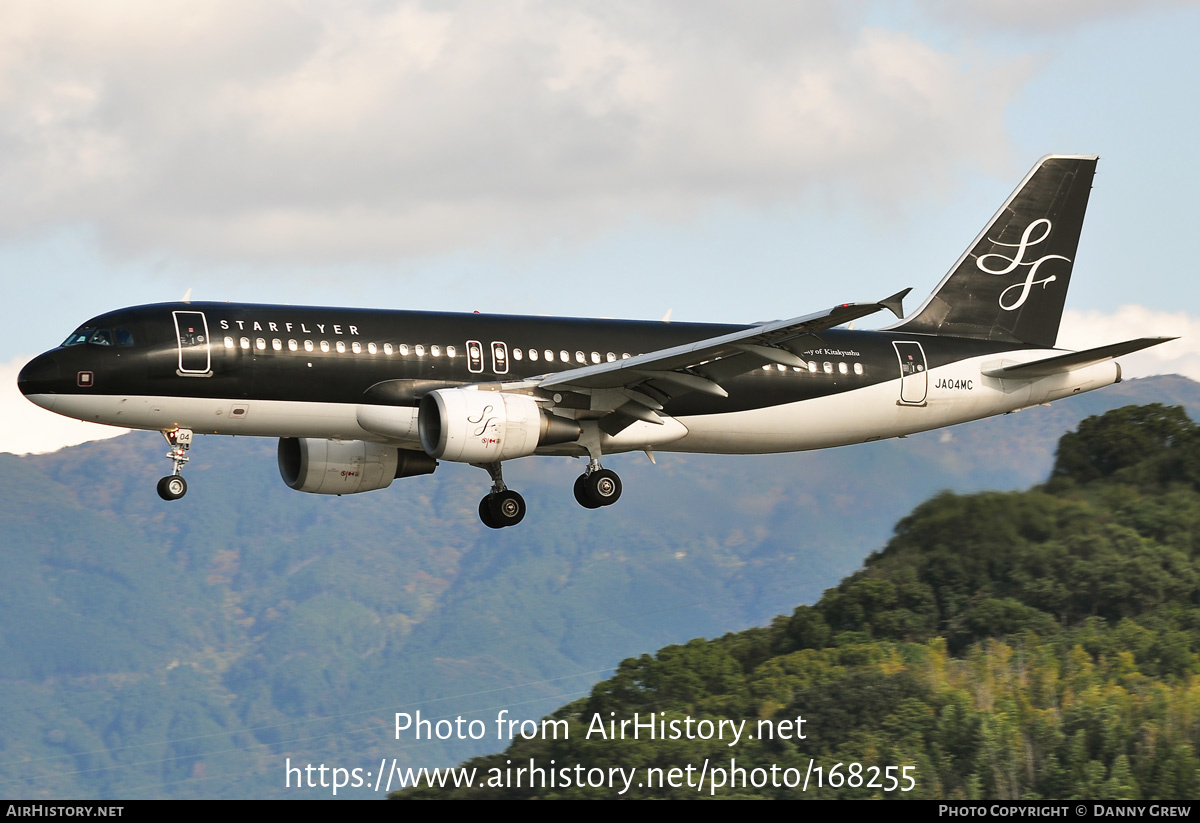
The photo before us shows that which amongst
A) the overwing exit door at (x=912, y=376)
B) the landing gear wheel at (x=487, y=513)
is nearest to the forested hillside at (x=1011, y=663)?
the overwing exit door at (x=912, y=376)

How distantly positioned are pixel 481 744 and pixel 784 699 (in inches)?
4895

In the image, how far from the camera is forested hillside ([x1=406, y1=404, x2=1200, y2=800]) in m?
60.0

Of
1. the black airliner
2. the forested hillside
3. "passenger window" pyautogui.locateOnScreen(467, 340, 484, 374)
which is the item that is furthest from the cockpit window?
the forested hillside

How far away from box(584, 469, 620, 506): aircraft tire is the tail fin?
35.9 feet

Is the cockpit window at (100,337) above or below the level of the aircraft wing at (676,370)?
above

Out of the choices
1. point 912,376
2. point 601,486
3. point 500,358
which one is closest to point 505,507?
point 601,486

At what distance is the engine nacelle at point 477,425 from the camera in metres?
36.8

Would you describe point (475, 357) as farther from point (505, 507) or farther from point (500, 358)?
point (505, 507)

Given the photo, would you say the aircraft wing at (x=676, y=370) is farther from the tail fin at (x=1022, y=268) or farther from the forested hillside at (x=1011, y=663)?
the forested hillside at (x=1011, y=663)

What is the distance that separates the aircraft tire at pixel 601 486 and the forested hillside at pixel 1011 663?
19.3 m

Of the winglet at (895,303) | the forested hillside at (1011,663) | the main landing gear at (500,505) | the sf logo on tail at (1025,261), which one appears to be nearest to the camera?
the winglet at (895,303)

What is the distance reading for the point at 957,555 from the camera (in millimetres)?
59812

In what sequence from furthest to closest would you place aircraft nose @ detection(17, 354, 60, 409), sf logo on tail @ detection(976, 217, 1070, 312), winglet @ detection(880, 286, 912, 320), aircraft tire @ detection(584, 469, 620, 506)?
1. sf logo on tail @ detection(976, 217, 1070, 312)
2. aircraft tire @ detection(584, 469, 620, 506)
3. aircraft nose @ detection(17, 354, 60, 409)
4. winglet @ detection(880, 286, 912, 320)

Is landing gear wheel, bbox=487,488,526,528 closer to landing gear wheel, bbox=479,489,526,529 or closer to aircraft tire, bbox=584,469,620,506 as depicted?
landing gear wheel, bbox=479,489,526,529
